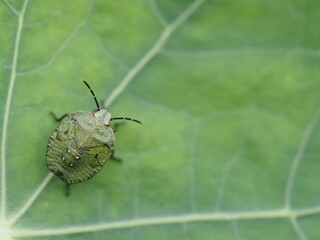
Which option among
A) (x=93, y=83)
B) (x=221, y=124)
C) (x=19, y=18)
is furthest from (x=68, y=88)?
(x=221, y=124)

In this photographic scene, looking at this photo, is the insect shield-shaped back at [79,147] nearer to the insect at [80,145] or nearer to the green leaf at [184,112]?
the insect at [80,145]

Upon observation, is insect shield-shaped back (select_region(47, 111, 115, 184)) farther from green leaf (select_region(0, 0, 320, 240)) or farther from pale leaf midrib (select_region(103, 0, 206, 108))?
pale leaf midrib (select_region(103, 0, 206, 108))

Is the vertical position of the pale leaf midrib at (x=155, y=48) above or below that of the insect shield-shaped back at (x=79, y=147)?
above

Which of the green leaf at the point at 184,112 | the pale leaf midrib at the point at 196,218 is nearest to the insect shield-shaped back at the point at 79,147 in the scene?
the green leaf at the point at 184,112

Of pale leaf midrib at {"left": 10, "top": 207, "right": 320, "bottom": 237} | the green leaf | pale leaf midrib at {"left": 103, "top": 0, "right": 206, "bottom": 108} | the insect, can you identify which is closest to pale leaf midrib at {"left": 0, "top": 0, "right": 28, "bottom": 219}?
the green leaf

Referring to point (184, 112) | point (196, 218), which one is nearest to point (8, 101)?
point (184, 112)
